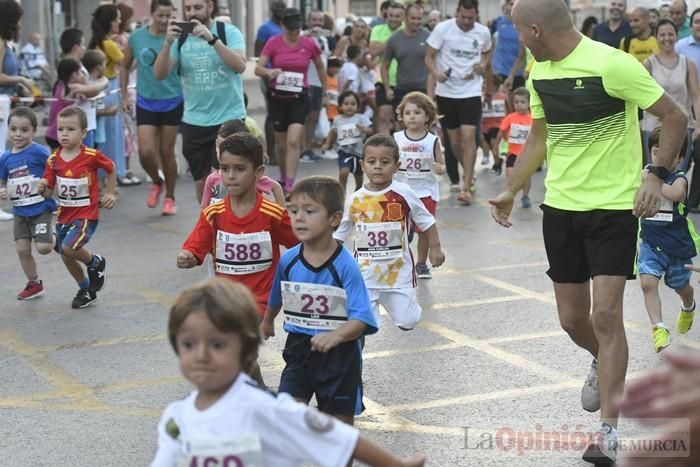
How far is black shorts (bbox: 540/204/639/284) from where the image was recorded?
5.59m

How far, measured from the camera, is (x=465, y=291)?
955cm

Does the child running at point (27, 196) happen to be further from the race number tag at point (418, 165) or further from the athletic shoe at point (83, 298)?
the race number tag at point (418, 165)

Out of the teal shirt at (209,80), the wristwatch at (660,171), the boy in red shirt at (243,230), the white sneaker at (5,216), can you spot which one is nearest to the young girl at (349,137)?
the teal shirt at (209,80)

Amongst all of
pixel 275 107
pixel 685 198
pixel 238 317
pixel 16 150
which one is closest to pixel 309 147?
pixel 275 107

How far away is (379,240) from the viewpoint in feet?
23.8

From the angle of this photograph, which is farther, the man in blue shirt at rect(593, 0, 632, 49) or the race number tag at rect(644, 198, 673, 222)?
the man in blue shirt at rect(593, 0, 632, 49)

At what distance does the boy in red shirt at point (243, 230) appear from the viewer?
6273mm

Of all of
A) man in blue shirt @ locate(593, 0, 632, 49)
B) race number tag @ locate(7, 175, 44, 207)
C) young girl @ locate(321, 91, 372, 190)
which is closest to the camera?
race number tag @ locate(7, 175, 44, 207)

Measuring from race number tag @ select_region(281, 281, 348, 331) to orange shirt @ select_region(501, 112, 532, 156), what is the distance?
8.59 m

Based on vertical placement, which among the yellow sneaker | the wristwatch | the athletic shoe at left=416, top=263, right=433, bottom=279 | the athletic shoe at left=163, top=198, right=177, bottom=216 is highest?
the wristwatch

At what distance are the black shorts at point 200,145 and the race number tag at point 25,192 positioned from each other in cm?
200

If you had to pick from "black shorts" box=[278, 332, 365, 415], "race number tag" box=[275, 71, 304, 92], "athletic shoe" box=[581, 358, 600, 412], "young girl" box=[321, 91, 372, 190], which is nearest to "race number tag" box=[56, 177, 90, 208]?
"black shorts" box=[278, 332, 365, 415]

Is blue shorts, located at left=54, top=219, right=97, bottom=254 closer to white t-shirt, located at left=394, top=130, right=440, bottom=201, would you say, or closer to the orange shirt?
white t-shirt, located at left=394, top=130, right=440, bottom=201

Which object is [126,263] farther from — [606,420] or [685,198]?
[606,420]
